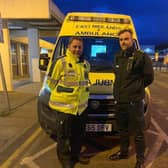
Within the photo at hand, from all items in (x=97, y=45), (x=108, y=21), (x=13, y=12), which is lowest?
(x=97, y=45)

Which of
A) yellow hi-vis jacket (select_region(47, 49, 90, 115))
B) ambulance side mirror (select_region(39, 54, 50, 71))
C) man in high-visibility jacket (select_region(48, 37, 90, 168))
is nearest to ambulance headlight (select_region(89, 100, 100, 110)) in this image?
man in high-visibility jacket (select_region(48, 37, 90, 168))

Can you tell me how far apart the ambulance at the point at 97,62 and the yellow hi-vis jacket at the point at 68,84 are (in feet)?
2.56

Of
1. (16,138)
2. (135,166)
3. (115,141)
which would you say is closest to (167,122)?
(115,141)

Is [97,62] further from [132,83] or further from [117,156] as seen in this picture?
[117,156]

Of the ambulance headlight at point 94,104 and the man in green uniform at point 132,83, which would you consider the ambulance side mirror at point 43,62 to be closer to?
the ambulance headlight at point 94,104

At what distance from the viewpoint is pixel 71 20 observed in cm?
648

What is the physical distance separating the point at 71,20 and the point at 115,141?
2.79m

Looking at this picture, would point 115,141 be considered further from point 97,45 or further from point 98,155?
point 97,45

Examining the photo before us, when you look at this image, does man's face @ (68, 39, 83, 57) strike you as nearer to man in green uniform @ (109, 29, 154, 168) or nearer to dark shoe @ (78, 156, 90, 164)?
man in green uniform @ (109, 29, 154, 168)

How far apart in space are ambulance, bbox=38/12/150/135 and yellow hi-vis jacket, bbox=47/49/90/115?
78 cm

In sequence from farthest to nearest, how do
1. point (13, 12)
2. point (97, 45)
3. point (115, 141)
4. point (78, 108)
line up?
point (13, 12), point (97, 45), point (115, 141), point (78, 108)

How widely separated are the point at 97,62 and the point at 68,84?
6.87 feet

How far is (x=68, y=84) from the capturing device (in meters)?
4.14

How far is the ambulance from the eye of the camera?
503 cm
